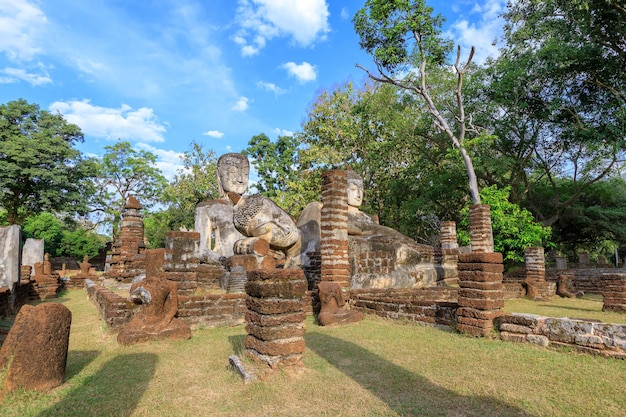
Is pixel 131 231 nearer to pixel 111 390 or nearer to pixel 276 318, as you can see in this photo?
pixel 111 390

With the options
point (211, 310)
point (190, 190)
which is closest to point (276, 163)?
point (190, 190)

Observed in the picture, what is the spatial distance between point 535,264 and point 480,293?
8.98m

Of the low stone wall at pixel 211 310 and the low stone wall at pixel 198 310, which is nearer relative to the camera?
the low stone wall at pixel 198 310

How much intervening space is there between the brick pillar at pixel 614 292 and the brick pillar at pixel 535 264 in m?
3.96

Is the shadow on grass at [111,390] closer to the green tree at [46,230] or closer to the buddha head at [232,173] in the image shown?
the buddha head at [232,173]

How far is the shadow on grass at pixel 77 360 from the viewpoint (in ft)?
13.7

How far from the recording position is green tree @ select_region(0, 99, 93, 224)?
23.5 m

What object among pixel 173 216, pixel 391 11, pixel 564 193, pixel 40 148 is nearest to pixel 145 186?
pixel 173 216

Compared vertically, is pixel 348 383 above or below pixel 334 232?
below

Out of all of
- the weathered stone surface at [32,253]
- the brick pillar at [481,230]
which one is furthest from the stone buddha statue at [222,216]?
the weathered stone surface at [32,253]

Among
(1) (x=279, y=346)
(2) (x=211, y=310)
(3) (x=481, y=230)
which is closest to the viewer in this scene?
(1) (x=279, y=346)

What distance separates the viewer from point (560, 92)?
16891 millimetres

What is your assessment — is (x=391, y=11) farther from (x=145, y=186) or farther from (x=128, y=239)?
(x=145, y=186)

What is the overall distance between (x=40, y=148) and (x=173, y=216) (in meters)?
9.49
